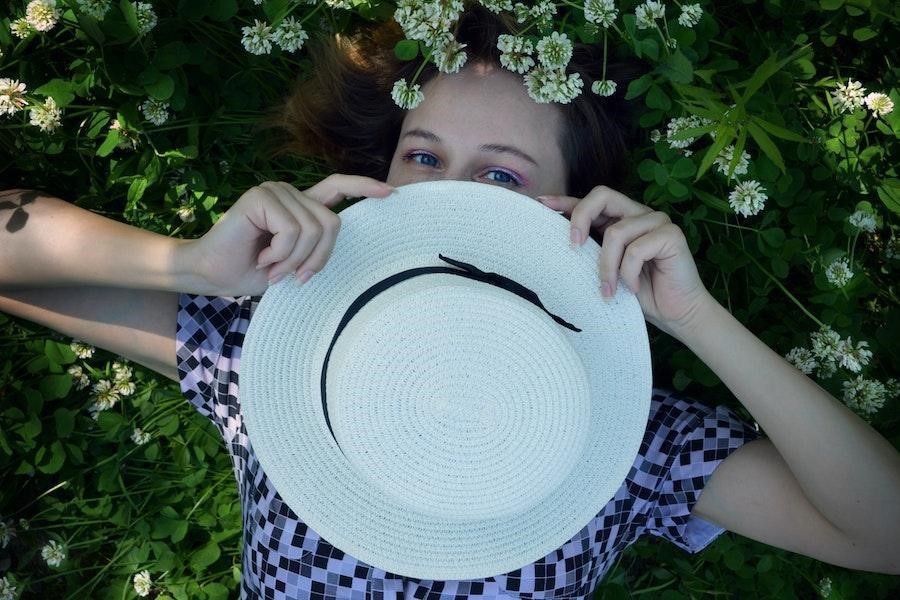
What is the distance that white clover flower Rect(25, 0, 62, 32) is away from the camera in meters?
1.99

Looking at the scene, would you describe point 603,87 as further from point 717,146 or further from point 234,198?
point 234,198

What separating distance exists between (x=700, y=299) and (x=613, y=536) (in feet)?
2.41

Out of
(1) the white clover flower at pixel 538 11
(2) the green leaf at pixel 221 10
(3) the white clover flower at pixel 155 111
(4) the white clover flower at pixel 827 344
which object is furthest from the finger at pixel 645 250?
(3) the white clover flower at pixel 155 111

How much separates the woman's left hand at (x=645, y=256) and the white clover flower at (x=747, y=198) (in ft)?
1.40

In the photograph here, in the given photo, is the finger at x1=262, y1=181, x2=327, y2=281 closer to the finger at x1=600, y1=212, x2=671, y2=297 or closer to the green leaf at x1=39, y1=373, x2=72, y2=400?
the finger at x1=600, y1=212, x2=671, y2=297

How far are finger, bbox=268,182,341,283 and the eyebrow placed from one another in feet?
Result: 1.45

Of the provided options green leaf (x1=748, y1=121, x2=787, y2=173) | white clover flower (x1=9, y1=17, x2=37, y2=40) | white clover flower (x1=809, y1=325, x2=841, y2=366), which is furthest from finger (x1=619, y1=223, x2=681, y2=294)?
white clover flower (x1=9, y1=17, x2=37, y2=40)

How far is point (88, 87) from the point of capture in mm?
2166

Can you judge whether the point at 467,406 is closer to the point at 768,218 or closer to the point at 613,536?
the point at 613,536

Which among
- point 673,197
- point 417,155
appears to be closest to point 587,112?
point 673,197

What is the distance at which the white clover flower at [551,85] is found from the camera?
5.83 ft

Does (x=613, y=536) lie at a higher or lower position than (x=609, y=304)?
lower

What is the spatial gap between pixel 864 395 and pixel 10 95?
2.53 meters

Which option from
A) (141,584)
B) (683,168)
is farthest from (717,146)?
(141,584)
